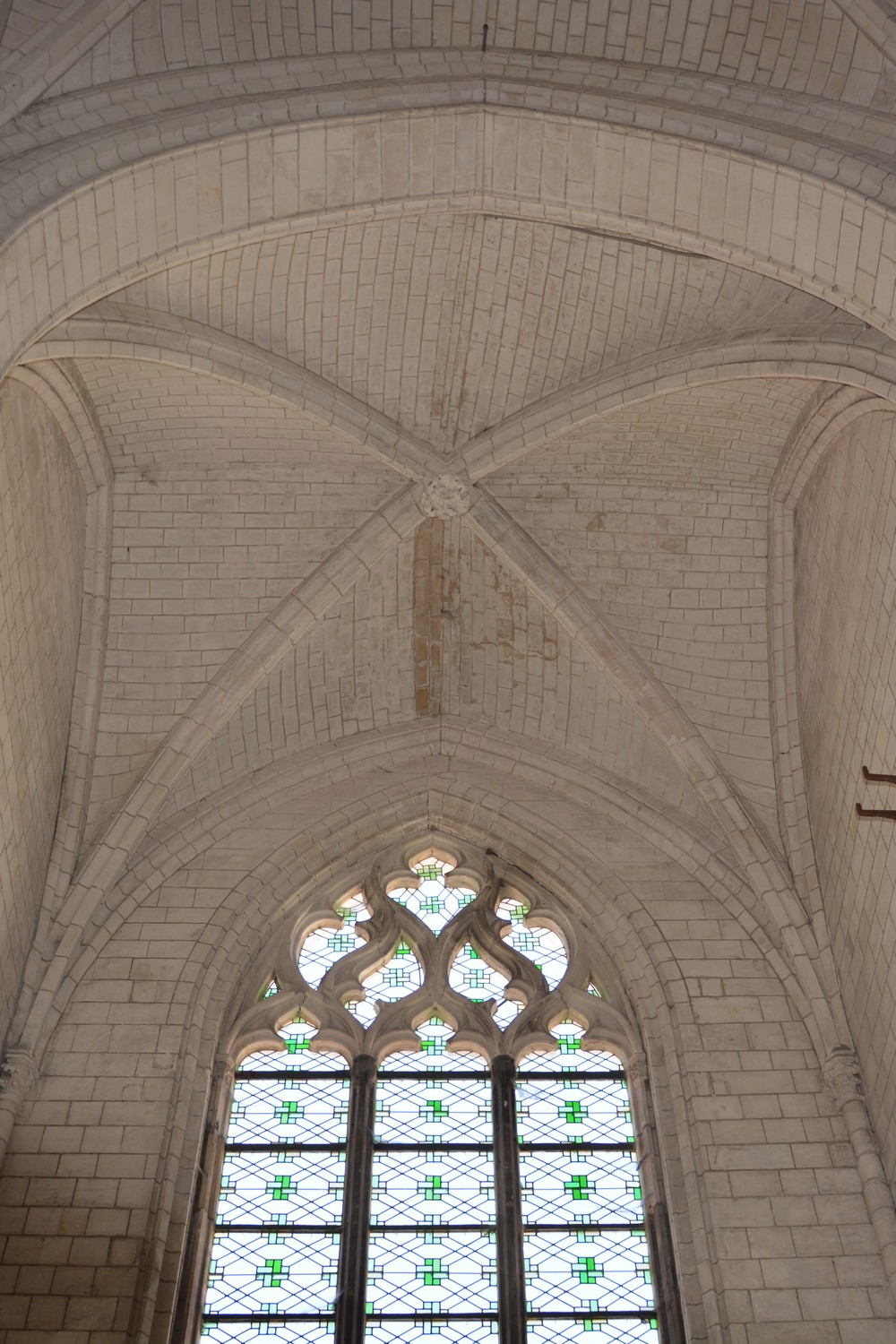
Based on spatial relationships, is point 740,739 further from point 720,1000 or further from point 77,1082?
point 77,1082

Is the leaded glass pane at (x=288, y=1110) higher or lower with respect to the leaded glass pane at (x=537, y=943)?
lower

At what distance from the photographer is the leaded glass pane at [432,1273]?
30.8 feet

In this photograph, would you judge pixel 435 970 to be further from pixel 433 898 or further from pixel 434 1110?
pixel 434 1110

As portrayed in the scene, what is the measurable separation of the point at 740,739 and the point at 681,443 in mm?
2258

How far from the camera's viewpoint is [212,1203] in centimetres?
993

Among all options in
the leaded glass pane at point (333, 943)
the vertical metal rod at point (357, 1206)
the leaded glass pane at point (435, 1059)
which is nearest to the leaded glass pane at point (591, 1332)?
the vertical metal rod at point (357, 1206)

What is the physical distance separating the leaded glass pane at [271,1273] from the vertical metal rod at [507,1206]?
0.99 metres

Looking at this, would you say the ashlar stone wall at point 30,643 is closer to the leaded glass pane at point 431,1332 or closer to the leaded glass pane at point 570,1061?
the leaded glass pane at point 431,1332

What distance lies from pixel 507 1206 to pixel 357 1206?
91 centimetres

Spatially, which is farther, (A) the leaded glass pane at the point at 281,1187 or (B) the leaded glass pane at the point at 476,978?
(B) the leaded glass pane at the point at 476,978

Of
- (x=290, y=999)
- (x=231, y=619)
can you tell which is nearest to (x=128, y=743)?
(x=231, y=619)

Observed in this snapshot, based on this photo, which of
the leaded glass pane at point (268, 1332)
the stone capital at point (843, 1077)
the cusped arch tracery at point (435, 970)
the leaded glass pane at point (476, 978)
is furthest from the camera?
the leaded glass pane at point (476, 978)

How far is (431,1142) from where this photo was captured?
10391 millimetres

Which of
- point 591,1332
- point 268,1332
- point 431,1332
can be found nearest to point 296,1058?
point 268,1332
